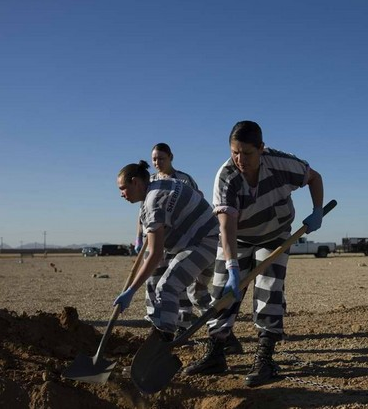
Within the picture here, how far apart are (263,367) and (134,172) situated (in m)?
1.61

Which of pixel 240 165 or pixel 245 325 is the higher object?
pixel 240 165

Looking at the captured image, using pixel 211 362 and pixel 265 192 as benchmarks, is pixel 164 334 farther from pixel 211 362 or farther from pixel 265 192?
pixel 265 192

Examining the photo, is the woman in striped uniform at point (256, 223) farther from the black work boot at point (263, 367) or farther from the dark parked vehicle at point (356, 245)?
the dark parked vehicle at point (356, 245)

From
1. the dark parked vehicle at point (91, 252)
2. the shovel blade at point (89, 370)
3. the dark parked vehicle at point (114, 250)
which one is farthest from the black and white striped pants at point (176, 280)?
the dark parked vehicle at point (91, 252)

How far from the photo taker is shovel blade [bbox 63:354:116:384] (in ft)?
13.6

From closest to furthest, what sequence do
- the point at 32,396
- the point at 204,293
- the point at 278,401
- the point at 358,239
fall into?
1. the point at 278,401
2. the point at 32,396
3. the point at 204,293
4. the point at 358,239

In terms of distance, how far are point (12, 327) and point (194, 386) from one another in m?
2.28

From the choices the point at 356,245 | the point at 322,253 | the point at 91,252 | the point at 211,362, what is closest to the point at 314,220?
the point at 211,362

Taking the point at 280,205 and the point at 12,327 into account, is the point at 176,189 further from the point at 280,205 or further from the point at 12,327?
the point at 12,327

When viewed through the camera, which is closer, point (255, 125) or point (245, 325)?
point (255, 125)

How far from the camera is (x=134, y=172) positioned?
14.4ft

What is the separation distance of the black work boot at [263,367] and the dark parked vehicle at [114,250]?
52182 millimetres

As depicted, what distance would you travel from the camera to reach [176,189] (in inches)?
177

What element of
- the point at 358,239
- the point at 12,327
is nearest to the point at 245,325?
the point at 12,327
